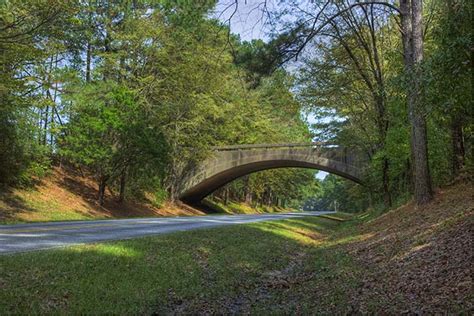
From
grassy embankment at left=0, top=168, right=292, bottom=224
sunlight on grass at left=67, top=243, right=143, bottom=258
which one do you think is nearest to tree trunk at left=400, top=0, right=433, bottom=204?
sunlight on grass at left=67, top=243, right=143, bottom=258

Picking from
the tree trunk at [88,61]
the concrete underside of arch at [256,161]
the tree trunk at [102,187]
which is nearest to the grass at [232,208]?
the concrete underside of arch at [256,161]

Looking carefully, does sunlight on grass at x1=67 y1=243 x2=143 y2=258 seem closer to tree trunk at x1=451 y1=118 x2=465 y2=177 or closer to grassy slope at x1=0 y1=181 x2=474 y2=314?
grassy slope at x1=0 y1=181 x2=474 y2=314

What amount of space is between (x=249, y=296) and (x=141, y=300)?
1.90 meters

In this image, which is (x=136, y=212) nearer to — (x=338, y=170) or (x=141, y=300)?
(x=338, y=170)

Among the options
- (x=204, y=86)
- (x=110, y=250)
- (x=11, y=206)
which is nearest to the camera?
(x=110, y=250)

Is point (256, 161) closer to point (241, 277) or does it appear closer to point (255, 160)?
point (255, 160)

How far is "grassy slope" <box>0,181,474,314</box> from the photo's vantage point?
540cm

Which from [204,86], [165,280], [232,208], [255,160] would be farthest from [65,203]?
[232,208]

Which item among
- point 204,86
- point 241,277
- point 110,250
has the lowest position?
point 241,277

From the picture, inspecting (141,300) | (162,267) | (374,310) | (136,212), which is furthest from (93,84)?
(374,310)

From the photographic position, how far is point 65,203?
71.5ft

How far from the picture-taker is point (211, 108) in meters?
29.3

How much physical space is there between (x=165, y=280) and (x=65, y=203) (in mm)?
16725

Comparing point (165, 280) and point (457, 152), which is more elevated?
point (457, 152)
